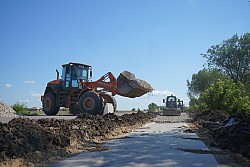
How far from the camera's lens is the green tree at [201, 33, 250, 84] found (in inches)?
2249

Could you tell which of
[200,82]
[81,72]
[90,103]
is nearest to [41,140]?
[90,103]

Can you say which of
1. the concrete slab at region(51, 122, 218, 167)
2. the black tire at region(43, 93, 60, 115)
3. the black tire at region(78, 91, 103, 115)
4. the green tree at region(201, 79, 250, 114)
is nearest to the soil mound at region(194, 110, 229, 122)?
the green tree at region(201, 79, 250, 114)

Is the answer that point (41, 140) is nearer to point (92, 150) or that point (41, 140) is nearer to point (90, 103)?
point (92, 150)

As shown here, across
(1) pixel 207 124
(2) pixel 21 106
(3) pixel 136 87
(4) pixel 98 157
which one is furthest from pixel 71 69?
(4) pixel 98 157

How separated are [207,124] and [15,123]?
377 inches

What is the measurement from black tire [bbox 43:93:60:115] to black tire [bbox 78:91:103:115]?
3203 millimetres

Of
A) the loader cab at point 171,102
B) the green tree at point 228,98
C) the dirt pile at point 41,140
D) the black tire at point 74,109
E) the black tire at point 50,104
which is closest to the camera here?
the dirt pile at point 41,140

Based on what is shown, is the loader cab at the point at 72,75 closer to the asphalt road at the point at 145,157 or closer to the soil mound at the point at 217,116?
the soil mound at the point at 217,116

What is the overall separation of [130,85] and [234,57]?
144 ft

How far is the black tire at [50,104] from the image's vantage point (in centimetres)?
2109

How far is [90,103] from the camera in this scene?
18469 mm

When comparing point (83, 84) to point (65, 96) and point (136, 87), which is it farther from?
point (136, 87)

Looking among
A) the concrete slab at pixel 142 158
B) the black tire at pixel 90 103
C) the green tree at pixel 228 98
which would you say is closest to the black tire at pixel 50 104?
the black tire at pixel 90 103

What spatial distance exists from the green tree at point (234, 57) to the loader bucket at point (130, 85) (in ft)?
136
